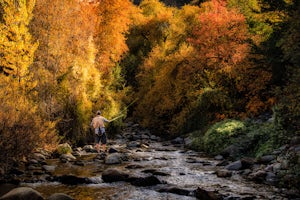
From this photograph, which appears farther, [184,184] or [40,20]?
[40,20]

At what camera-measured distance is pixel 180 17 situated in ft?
120

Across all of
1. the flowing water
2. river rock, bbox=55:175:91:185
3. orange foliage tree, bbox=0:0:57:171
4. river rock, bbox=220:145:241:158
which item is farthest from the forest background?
the flowing water

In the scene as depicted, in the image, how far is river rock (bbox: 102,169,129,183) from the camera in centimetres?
1211

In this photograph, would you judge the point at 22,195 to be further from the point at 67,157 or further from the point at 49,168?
the point at 67,157

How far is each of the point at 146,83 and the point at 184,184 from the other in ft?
69.1

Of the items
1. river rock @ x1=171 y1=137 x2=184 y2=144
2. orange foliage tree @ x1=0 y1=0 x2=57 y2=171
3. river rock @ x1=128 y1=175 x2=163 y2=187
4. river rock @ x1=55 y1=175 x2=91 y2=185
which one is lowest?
river rock @ x1=171 y1=137 x2=184 y2=144

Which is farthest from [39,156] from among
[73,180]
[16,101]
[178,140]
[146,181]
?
[178,140]

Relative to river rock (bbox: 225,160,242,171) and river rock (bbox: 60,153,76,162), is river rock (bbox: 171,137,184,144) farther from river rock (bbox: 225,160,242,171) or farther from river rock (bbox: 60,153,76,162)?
river rock (bbox: 225,160,242,171)

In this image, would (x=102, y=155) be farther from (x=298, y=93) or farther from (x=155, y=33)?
(x=155, y=33)

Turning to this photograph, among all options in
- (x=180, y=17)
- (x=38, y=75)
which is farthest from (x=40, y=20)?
(x=180, y=17)

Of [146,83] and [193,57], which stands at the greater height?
[193,57]

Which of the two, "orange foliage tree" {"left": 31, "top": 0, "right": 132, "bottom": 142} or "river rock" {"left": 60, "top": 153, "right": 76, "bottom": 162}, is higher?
"orange foliage tree" {"left": 31, "top": 0, "right": 132, "bottom": 142}

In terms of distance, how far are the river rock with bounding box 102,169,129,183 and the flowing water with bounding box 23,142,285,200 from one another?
0.76ft

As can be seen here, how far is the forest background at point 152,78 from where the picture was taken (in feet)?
47.0
